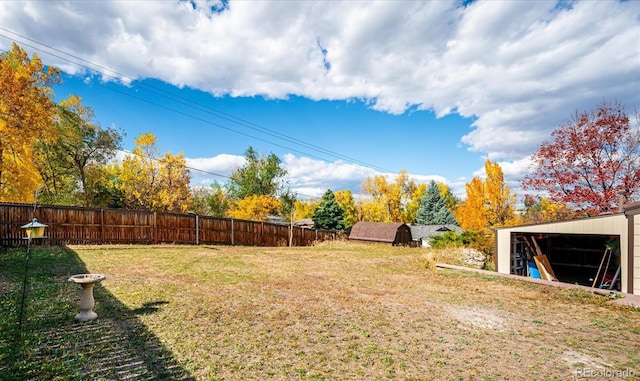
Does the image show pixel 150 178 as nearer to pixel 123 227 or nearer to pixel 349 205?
pixel 123 227

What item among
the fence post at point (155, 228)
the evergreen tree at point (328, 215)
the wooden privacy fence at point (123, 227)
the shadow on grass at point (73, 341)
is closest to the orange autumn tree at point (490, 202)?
the wooden privacy fence at point (123, 227)

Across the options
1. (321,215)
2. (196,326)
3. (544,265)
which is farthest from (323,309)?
(321,215)

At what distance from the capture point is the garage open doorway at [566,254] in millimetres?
11422

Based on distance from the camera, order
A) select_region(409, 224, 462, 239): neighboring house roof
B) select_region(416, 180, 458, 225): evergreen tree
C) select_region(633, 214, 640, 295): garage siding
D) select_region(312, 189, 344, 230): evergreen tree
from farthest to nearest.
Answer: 1. select_region(416, 180, 458, 225): evergreen tree
2. select_region(312, 189, 344, 230): evergreen tree
3. select_region(409, 224, 462, 239): neighboring house roof
4. select_region(633, 214, 640, 295): garage siding

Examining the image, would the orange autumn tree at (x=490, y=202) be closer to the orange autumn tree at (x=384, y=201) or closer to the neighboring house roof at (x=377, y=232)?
the neighboring house roof at (x=377, y=232)

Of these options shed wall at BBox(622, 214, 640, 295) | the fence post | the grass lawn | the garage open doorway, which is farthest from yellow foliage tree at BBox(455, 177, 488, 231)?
the fence post

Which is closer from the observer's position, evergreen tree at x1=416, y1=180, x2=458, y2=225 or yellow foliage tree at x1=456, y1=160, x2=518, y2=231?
yellow foliage tree at x1=456, y1=160, x2=518, y2=231

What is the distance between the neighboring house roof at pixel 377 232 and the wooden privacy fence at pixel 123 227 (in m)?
8.05

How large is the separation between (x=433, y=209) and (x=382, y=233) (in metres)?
20.7

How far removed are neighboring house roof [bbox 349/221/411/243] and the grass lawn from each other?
16.1 meters

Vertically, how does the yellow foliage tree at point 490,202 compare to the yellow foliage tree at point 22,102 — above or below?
below

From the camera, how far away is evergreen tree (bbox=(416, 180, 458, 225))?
1679 inches

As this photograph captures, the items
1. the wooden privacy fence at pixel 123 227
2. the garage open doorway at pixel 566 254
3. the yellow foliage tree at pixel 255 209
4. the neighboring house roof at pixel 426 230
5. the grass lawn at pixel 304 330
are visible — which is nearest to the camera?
the grass lawn at pixel 304 330

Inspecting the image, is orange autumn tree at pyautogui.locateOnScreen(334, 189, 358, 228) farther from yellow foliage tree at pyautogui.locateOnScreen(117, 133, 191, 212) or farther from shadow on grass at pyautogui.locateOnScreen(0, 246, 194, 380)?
shadow on grass at pyautogui.locateOnScreen(0, 246, 194, 380)
